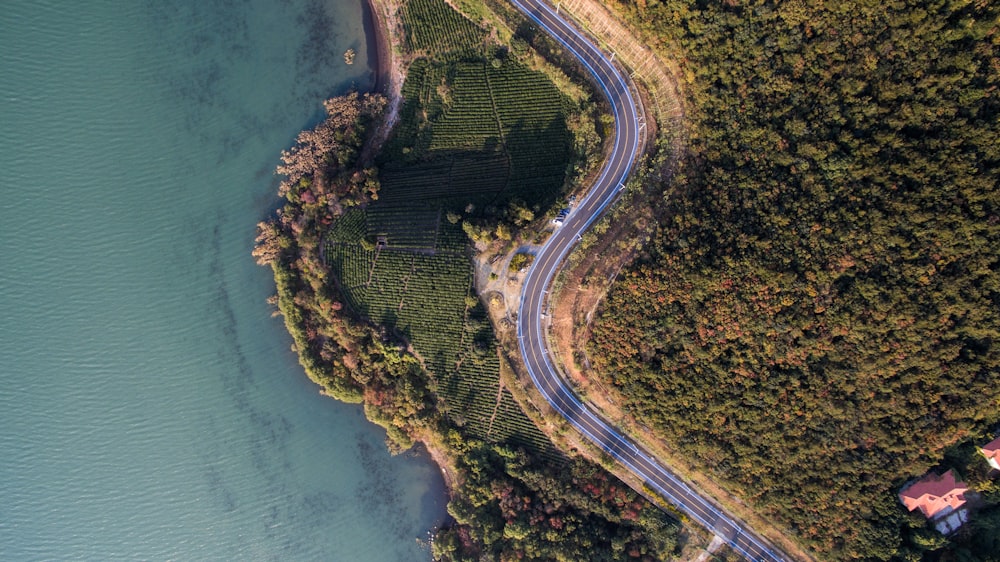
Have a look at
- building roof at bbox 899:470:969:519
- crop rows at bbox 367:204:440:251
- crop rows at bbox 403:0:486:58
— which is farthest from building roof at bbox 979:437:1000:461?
crop rows at bbox 403:0:486:58

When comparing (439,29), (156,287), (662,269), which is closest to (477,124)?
(439,29)

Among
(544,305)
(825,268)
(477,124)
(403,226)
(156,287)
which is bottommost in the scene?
(156,287)

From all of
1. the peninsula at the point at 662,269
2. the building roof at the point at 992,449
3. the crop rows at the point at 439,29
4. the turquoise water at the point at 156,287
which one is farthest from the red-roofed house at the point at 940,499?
the crop rows at the point at 439,29

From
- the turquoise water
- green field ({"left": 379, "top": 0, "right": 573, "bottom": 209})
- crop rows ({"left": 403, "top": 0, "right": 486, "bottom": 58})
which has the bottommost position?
the turquoise water

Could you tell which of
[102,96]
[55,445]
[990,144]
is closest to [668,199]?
[990,144]

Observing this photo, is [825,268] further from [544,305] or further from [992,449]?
[544,305]

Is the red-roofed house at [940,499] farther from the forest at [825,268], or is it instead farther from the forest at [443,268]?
the forest at [443,268]

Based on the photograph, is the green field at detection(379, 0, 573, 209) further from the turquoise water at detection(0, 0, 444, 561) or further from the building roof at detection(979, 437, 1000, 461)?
the building roof at detection(979, 437, 1000, 461)
